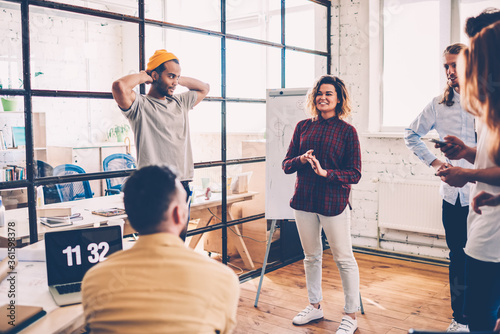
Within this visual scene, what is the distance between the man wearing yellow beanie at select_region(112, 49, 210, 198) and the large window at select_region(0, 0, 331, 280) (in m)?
0.22

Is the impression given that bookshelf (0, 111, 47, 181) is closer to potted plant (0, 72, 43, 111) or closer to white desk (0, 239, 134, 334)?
potted plant (0, 72, 43, 111)

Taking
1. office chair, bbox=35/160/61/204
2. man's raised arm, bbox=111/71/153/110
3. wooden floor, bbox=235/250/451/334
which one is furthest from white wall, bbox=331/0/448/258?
office chair, bbox=35/160/61/204

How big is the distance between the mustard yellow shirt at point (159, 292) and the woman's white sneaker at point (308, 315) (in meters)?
1.88

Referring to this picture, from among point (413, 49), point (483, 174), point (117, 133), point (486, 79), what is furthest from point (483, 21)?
point (117, 133)

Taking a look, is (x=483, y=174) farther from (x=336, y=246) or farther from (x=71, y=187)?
(x=71, y=187)

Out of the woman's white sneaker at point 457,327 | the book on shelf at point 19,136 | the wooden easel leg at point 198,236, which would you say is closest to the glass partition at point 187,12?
the book on shelf at point 19,136

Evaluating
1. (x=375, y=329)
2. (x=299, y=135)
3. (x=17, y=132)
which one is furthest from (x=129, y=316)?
(x=375, y=329)

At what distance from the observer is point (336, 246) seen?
256 centimetres

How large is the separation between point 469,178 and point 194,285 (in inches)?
38.0

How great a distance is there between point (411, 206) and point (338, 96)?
5.62ft

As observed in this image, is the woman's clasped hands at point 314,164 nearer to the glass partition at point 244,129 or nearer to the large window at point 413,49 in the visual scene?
the glass partition at point 244,129

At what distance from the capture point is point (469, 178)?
142 cm

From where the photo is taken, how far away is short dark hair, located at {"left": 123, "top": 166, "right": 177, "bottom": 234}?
1025 mm

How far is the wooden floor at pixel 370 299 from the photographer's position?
2762mm
